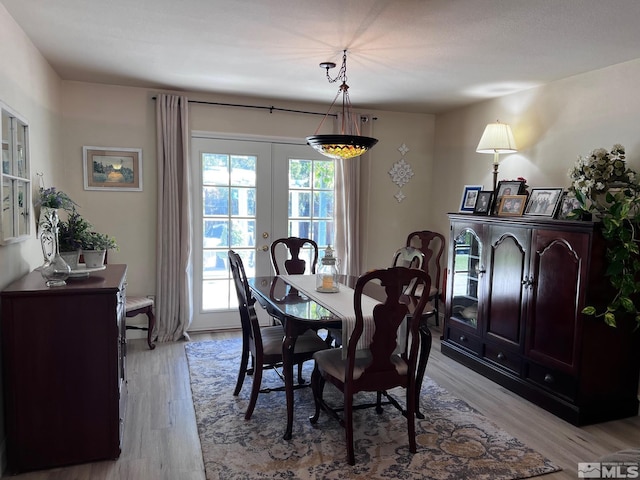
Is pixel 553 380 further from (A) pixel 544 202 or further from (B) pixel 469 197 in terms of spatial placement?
(B) pixel 469 197

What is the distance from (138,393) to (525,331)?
9.39 feet

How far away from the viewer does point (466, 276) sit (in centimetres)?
405

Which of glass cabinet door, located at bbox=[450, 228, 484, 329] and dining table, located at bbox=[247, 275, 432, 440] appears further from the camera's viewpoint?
glass cabinet door, located at bbox=[450, 228, 484, 329]

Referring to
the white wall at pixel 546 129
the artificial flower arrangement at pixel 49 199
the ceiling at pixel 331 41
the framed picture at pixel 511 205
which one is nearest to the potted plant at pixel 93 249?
the artificial flower arrangement at pixel 49 199

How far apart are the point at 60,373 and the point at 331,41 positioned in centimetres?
249

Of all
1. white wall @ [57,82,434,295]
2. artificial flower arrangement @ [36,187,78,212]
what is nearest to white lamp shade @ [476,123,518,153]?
white wall @ [57,82,434,295]

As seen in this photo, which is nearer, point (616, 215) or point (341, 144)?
point (616, 215)

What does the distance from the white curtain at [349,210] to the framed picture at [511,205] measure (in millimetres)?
1589

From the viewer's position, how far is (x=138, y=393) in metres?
3.25

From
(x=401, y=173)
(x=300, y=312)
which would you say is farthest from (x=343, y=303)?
(x=401, y=173)

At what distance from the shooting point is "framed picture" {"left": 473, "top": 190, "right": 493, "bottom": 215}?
408cm

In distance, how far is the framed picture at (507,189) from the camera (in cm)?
382

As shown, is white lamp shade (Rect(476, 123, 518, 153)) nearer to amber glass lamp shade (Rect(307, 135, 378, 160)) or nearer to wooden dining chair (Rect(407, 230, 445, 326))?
wooden dining chair (Rect(407, 230, 445, 326))

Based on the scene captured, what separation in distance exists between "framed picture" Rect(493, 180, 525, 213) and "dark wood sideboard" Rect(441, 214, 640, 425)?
0.99ft
